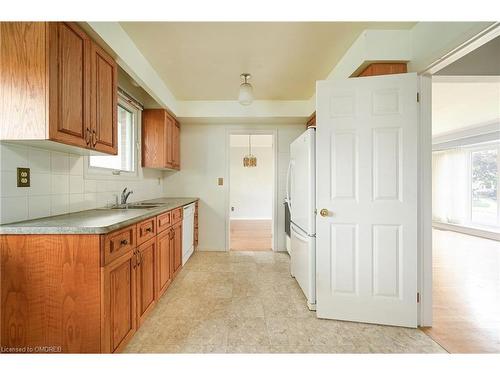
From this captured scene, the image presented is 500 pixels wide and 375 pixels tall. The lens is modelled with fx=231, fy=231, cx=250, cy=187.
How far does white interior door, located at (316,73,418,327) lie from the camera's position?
72.2 inches

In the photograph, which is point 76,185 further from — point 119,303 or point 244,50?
point 244,50

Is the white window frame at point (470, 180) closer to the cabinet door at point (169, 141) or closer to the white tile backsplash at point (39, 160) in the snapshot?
the cabinet door at point (169, 141)

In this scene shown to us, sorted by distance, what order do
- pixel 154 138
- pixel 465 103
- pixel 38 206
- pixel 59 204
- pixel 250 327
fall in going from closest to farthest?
pixel 38 206, pixel 59 204, pixel 250 327, pixel 154 138, pixel 465 103

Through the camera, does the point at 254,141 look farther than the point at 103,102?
Yes

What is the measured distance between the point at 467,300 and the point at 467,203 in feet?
16.2

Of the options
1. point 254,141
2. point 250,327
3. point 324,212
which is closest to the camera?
point 250,327

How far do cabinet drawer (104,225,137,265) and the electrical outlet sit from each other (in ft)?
2.25

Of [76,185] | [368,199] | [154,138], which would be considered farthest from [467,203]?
[76,185]

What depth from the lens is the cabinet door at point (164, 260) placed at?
2.15 m

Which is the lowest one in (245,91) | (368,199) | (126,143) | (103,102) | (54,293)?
(54,293)

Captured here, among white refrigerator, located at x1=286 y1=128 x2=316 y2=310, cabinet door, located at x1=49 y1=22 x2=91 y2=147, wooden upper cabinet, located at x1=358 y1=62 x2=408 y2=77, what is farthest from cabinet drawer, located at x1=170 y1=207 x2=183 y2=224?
wooden upper cabinet, located at x1=358 y1=62 x2=408 y2=77

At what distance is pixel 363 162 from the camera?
74.3 inches

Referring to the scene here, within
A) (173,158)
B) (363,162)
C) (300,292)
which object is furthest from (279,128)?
(300,292)

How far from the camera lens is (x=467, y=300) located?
2.28 metres
